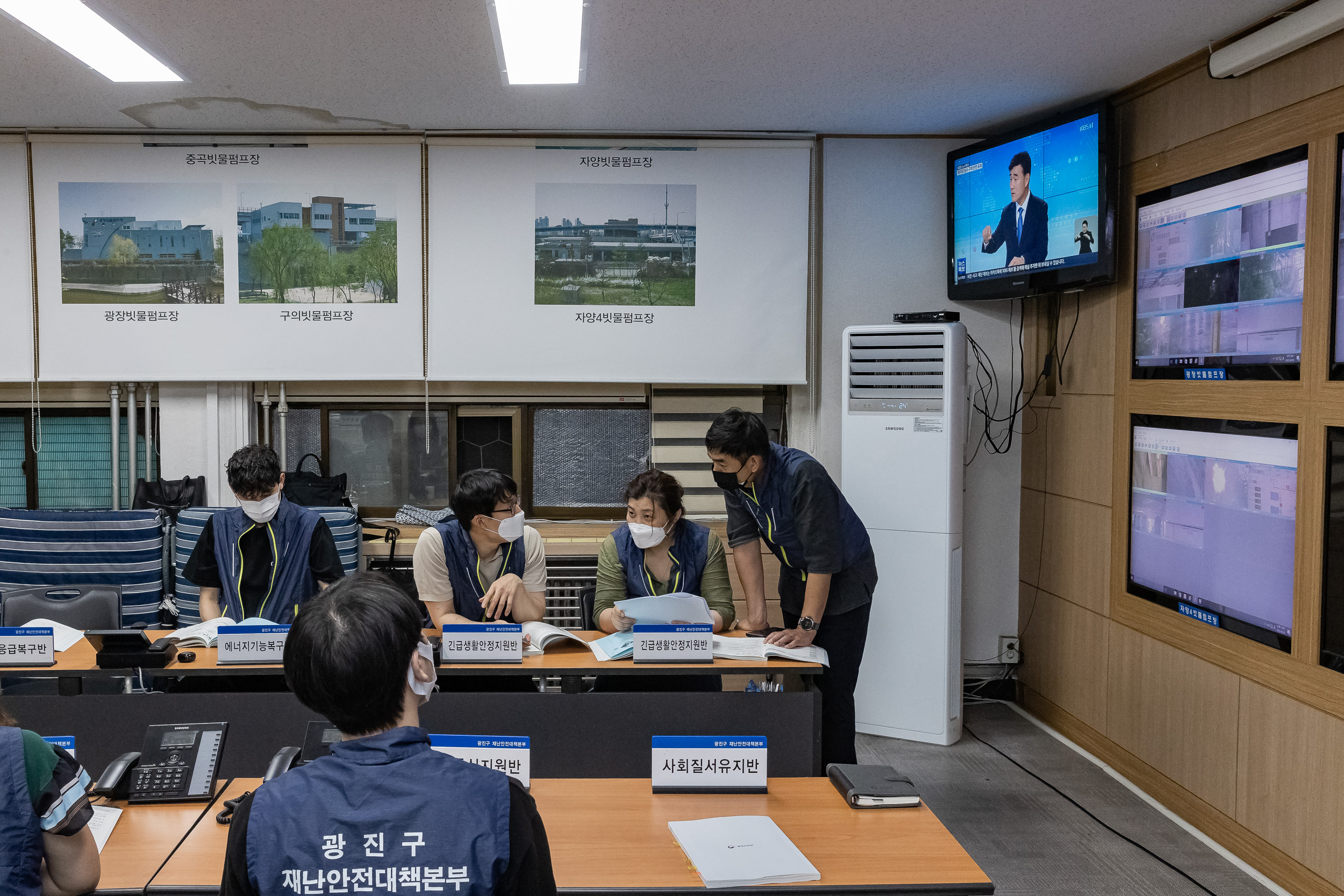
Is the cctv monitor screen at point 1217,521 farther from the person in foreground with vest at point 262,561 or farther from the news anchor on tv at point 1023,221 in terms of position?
the person in foreground with vest at point 262,561

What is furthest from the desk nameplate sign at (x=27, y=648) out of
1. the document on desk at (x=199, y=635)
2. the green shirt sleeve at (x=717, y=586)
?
the green shirt sleeve at (x=717, y=586)

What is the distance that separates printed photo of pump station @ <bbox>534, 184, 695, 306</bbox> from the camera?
4309mm

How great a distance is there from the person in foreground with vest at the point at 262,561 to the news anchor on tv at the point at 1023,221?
296 centimetres

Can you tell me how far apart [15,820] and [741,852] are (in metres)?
1.11

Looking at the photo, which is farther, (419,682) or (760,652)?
(760,652)

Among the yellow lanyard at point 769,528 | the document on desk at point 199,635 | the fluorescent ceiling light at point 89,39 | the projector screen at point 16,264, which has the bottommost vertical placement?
the document on desk at point 199,635

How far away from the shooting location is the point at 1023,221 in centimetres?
388

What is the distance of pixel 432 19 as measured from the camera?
9.59 feet

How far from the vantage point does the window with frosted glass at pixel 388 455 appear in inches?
180

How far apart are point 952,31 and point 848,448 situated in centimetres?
173

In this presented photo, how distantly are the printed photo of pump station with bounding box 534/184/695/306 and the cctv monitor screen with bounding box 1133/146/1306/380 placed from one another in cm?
193

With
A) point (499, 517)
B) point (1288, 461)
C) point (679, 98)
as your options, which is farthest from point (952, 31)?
point (499, 517)

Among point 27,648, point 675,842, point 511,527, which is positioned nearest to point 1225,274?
point 511,527

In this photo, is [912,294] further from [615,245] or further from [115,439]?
[115,439]
